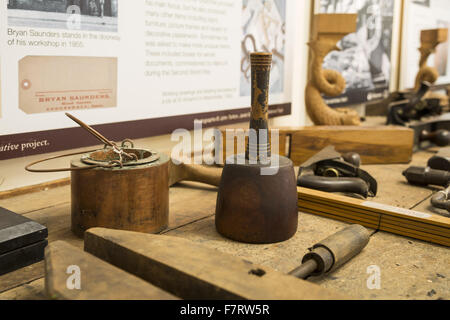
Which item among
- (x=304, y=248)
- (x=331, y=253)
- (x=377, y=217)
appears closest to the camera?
(x=331, y=253)

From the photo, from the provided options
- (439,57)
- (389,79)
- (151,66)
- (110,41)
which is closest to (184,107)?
(151,66)

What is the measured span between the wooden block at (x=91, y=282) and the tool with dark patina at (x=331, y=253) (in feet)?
0.72

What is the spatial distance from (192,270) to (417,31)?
2760mm

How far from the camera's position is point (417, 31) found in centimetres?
286

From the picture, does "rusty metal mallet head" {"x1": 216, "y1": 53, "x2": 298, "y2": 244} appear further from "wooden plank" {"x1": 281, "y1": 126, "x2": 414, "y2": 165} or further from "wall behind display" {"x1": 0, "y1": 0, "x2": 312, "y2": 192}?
"wooden plank" {"x1": 281, "y1": 126, "x2": 414, "y2": 165}

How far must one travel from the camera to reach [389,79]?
2662 millimetres

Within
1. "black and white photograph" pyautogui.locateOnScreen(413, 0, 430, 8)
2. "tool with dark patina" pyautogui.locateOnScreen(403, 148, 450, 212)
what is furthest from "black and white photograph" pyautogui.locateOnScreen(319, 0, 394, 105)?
"tool with dark patina" pyautogui.locateOnScreen(403, 148, 450, 212)

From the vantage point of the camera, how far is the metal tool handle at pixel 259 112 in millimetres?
803

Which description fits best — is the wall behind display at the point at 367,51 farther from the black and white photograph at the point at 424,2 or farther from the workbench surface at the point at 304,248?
the workbench surface at the point at 304,248

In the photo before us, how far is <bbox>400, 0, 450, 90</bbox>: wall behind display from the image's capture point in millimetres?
2781

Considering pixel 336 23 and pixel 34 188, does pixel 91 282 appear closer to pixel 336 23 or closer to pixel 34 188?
pixel 34 188

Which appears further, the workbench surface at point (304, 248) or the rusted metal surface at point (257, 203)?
the rusted metal surface at point (257, 203)

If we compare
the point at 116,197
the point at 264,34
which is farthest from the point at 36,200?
the point at 264,34

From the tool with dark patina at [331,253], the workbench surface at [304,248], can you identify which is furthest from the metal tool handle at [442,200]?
the tool with dark patina at [331,253]
